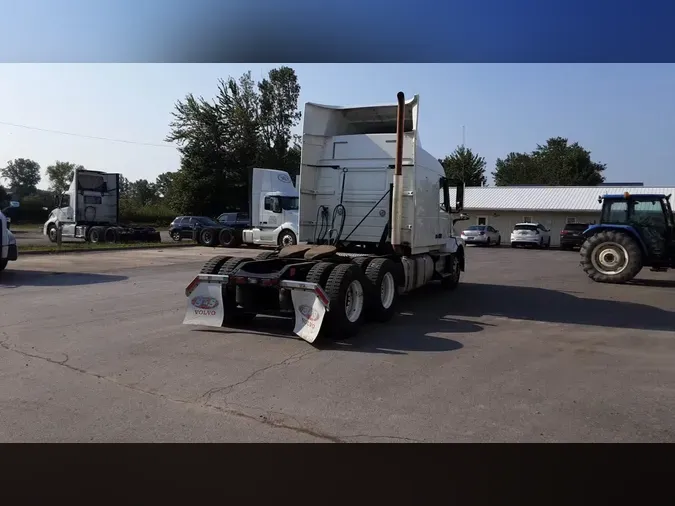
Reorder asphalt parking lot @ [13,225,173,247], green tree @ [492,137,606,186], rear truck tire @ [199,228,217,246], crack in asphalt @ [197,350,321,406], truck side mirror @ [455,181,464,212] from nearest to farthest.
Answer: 1. crack in asphalt @ [197,350,321,406]
2. truck side mirror @ [455,181,464,212]
3. asphalt parking lot @ [13,225,173,247]
4. rear truck tire @ [199,228,217,246]
5. green tree @ [492,137,606,186]

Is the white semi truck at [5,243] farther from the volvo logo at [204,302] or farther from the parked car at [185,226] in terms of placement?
the parked car at [185,226]

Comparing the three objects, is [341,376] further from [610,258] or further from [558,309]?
[610,258]

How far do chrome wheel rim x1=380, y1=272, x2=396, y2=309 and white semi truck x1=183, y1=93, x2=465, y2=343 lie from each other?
0.06 feet

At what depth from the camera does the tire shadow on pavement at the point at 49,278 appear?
551 inches

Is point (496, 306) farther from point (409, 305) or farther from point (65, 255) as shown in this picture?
point (65, 255)

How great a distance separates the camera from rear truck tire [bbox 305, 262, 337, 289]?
8242mm

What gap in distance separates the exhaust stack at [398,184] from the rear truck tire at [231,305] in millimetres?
2848

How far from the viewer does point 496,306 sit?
11930 millimetres

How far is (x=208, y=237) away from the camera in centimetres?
3158

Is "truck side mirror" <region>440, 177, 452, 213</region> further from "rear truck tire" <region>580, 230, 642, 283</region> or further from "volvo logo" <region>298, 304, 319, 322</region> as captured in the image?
"volvo logo" <region>298, 304, 319, 322</region>

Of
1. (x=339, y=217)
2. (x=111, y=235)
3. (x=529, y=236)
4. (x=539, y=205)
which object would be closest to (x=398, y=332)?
(x=339, y=217)

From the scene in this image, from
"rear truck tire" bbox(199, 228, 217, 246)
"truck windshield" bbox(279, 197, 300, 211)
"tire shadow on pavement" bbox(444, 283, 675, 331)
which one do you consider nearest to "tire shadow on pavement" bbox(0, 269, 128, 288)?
"tire shadow on pavement" bbox(444, 283, 675, 331)
